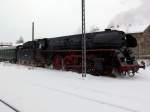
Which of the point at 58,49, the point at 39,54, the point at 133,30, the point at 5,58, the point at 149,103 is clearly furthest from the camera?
the point at 133,30

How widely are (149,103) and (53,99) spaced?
309 cm

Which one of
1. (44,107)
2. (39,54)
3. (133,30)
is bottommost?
(44,107)

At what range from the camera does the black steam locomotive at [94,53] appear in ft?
53.6

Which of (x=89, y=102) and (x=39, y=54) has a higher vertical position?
(x=39, y=54)

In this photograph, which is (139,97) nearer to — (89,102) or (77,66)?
(89,102)

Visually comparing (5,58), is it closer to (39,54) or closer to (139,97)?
(39,54)

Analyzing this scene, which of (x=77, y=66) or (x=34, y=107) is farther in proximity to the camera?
(x=77, y=66)

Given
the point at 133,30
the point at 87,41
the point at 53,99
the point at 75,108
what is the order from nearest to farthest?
the point at 75,108 → the point at 53,99 → the point at 87,41 → the point at 133,30

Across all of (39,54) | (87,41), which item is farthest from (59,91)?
(39,54)

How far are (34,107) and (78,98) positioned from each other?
75.5 inches

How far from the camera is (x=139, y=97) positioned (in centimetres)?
937

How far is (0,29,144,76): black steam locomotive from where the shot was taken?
1634cm

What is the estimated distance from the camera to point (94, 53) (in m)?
17.8

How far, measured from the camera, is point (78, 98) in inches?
365
